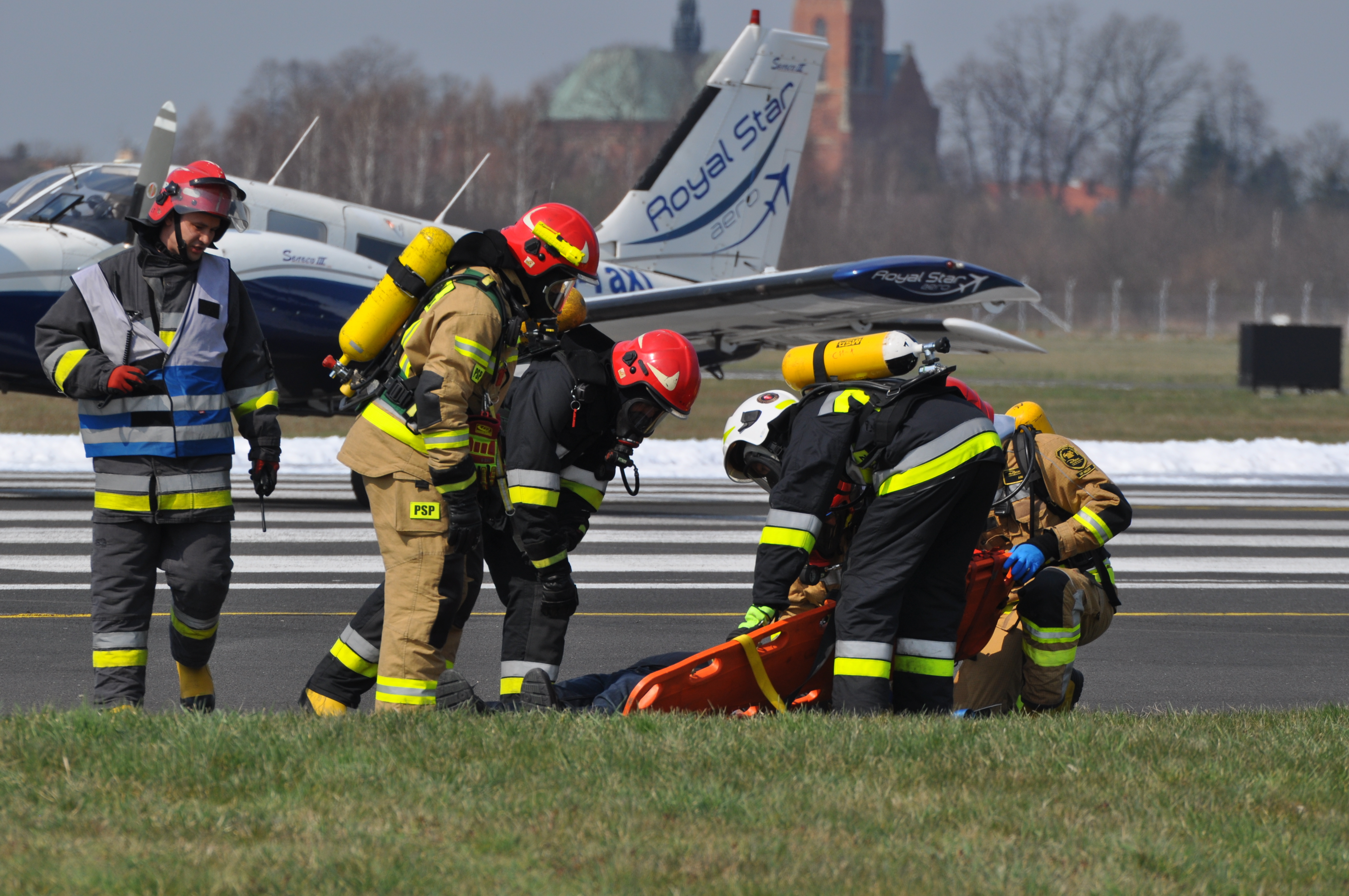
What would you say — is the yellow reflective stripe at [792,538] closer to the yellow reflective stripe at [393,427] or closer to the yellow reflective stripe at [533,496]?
the yellow reflective stripe at [533,496]

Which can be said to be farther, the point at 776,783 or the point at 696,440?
the point at 696,440

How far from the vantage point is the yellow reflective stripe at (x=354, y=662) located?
5445 mm

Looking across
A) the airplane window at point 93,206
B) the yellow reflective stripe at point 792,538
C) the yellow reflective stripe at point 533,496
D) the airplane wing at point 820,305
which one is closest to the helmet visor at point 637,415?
the yellow reflective stripe at point 533,496

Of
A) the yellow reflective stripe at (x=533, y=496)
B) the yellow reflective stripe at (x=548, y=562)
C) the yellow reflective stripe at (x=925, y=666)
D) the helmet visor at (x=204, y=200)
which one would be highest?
the helmet visor at (x=204, y=200)

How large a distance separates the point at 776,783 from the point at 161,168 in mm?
8487

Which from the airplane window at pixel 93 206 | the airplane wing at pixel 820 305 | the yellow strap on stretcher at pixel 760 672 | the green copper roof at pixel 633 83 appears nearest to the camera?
the yellow strap on stretcher at pixel 760 672

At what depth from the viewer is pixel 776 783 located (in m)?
4.21

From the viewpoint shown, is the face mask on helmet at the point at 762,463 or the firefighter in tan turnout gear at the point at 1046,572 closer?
the face mask on helmet at the point at 762,463

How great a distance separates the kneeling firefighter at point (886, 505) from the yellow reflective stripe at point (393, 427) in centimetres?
129

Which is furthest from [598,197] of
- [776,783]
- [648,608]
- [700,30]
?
[700,30]

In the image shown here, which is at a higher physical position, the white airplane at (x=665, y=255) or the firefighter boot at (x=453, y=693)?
the white airplane at (x=665, y=255)

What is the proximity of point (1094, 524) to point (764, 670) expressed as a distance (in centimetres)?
170

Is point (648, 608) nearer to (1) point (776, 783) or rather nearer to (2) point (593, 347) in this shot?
(2) point (593, 347)

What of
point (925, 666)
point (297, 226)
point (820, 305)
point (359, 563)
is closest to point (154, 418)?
point (925, 666)
